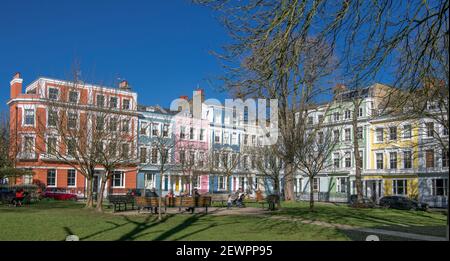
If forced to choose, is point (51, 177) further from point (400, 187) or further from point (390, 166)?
point (400, 187)

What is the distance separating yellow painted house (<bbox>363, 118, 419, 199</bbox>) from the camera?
5169 cm

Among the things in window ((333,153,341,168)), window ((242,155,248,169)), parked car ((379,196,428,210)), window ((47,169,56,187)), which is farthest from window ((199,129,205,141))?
parked car ((379,196,428,210))

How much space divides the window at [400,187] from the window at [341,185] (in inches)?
260

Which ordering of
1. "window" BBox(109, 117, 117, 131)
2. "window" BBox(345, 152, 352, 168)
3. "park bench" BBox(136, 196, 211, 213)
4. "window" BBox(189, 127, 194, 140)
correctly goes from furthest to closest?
"window" BBox(189, 127, 194, 140) < "window" BBox(345, 152, 352, 168) < "window" BBox(109, 117, 117, 131) < "park bench" BBox(136, 196, 211, 213)

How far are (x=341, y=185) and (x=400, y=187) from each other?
8.14 metres

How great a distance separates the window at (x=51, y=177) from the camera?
164ft

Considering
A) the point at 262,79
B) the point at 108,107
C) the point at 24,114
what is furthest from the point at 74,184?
the point at 262,79

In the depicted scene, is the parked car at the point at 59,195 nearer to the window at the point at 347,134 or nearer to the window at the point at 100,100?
the window at the point at 100,100

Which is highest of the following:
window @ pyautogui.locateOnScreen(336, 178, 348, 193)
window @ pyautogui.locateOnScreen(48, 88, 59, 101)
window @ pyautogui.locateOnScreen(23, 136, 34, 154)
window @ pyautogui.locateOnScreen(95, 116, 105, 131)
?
window @ pyautogui.locateOnScreen(48, 88, 59, 101)

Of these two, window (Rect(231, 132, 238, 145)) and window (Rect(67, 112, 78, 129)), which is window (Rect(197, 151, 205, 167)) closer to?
window (Rect(231, 132, 238, 145))

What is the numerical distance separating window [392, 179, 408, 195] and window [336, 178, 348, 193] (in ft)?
21.7

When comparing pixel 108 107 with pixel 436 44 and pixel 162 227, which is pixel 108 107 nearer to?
pixel 162 227

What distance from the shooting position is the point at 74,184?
51375mm

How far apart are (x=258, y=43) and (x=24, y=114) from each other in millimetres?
44255
